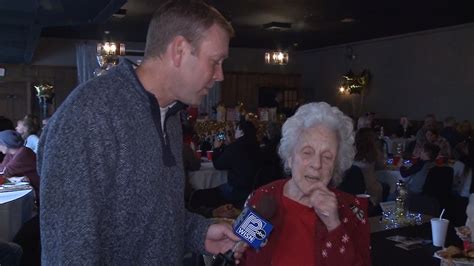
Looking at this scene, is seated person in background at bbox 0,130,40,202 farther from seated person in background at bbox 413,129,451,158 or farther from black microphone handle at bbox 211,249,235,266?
seated person in background at bbox 413,129,451,158

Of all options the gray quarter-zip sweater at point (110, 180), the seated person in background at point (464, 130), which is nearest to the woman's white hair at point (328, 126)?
the gray quarter-zip sweater at point (110, 180)

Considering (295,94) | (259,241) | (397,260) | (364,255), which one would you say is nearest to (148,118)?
(259,241)

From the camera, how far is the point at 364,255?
6.89 feet

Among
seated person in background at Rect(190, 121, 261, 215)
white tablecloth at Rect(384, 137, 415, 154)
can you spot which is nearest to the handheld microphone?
seated person in background at Rect(190, 121, 261, 215)

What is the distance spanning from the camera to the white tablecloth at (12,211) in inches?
180

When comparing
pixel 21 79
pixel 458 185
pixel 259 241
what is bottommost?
pixel 458 185

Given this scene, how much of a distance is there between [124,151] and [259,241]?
0.50 metres

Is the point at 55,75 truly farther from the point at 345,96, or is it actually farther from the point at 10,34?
the point at 345,96

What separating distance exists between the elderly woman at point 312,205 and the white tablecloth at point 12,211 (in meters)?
3.22

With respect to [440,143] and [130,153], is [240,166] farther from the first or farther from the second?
[130,153]

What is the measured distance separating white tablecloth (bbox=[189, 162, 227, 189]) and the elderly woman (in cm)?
453

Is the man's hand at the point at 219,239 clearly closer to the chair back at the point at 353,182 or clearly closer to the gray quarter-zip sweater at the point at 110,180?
the gray quarter-zip sweater at the point at 110,180

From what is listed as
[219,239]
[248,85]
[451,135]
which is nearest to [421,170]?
[451,135]

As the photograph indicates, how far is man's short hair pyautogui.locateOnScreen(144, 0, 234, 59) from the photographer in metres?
1.33
